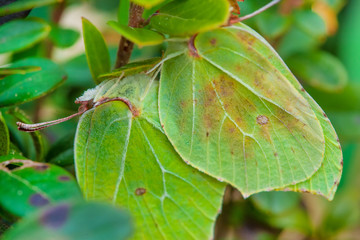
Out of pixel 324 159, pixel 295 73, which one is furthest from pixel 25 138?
pixel 295 73

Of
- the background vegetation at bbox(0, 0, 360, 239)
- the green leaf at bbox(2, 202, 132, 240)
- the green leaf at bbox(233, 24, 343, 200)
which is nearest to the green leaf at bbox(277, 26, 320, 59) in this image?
the background vegetation at bbox(0, 0, 360, 239)

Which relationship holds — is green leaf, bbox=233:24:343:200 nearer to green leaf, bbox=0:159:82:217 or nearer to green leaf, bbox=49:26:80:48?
green leaf, bbox=0:159:82:217

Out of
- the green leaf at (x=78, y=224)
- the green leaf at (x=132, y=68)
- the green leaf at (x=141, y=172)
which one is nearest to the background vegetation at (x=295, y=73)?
the green leaf at (x=141, y=172)

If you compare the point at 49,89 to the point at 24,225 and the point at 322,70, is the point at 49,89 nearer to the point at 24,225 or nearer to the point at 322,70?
the point at 24,225

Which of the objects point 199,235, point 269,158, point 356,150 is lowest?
point 356,150

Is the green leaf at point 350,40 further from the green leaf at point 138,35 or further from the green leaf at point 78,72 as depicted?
the green leaf at point 138,35

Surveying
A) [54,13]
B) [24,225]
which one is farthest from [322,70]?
[24,225]

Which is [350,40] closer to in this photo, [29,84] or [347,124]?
[347,124]
